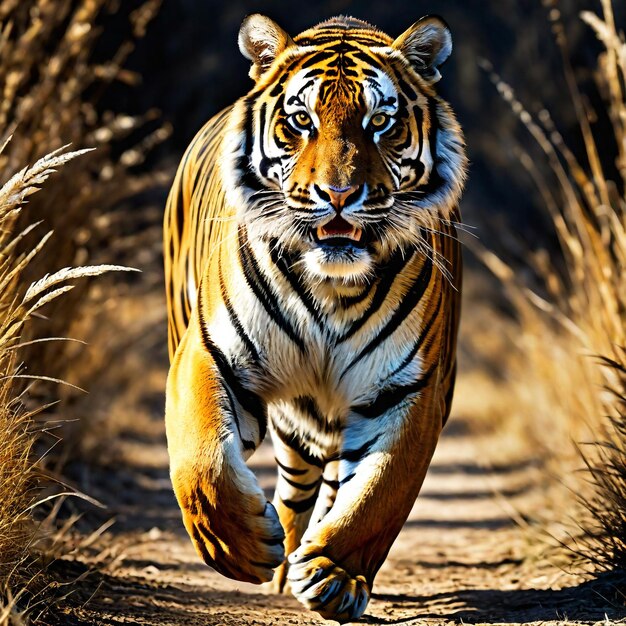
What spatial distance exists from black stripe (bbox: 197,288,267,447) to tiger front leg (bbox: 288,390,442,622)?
251 millimetres

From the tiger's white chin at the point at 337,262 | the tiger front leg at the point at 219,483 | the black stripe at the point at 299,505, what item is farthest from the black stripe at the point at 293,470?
the tiger's white chin at the point at 337,262

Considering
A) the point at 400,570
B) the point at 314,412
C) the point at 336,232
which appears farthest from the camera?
the point at 400,570

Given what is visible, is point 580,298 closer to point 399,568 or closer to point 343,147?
point 399,568

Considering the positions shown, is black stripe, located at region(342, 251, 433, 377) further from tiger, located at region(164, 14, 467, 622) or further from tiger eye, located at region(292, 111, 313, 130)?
tiger eye, located at region(292, 111, 313, 130)

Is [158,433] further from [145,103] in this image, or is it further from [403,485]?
[403,485]

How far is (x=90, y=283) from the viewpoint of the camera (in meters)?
5.10

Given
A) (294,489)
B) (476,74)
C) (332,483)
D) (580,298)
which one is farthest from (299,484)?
(476,74)

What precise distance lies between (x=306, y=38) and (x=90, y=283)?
208 cm

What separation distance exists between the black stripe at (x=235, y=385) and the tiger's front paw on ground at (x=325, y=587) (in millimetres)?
446

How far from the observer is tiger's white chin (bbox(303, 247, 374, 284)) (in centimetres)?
298

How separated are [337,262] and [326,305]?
21cm

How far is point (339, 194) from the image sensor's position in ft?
9.40

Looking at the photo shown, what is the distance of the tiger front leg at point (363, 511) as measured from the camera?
2.90 meters

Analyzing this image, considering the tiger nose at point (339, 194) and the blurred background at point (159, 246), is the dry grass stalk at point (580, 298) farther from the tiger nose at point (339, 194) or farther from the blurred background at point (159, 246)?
the tiger nose at point (339, 194)
